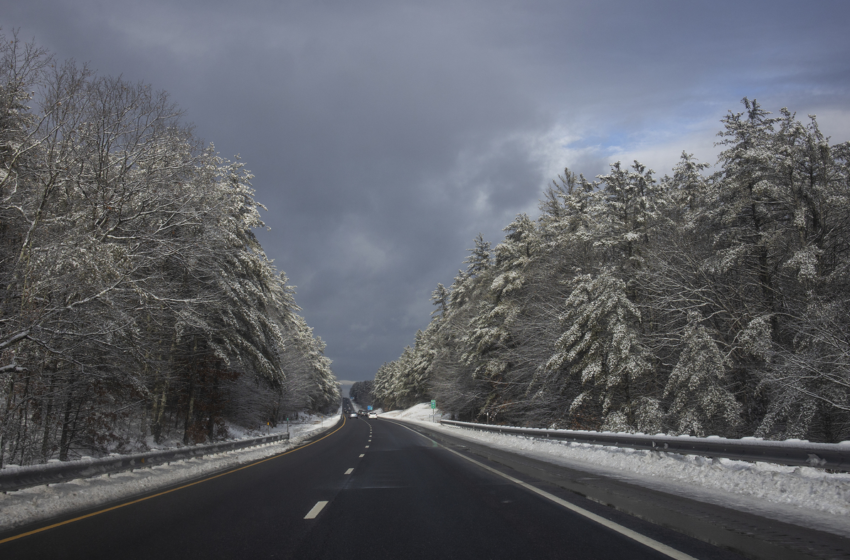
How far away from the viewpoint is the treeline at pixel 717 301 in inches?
687

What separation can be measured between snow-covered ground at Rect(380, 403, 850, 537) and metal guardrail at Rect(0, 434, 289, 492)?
1092cm

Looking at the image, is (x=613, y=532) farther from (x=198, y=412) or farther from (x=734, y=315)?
(x=198, y=412)

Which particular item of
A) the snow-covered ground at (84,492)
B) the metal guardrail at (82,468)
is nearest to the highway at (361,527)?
the snow-covered ground at (84,492)

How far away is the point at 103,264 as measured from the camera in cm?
1170

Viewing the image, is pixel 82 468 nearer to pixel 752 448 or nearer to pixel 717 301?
pixel 752 448

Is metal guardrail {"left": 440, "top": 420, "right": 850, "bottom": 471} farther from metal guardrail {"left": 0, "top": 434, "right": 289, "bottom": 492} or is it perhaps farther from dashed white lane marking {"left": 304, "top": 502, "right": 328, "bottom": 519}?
metal guardrail {"left": 0, "top": 434, "right": 289, "bottom": 492}

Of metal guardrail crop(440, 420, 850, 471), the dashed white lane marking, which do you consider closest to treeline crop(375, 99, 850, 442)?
metal guardrail crop(440, 420, 850, 471)

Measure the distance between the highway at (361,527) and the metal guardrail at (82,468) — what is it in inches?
53.7

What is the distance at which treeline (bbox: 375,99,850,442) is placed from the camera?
1744 cm

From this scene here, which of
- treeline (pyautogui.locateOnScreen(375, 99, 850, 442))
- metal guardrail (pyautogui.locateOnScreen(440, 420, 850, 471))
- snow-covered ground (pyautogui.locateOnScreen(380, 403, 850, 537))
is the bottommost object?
snow-covered ground (pyautogui.locateOnScreen(380, 403, 850, 537))

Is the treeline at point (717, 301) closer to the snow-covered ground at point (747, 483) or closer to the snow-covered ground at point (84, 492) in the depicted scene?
the snow-covered ground at point (747, 483)

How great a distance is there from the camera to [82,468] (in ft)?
34.6

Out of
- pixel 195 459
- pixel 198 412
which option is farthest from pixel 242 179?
pixel 195 459

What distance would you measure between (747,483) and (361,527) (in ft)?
21.1
